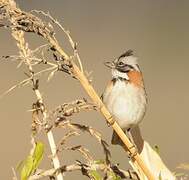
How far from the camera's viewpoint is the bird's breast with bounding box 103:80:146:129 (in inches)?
93.4

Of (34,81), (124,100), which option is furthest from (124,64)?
(34,81)

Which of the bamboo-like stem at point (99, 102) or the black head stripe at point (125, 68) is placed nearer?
the bamboo-like stem at point (99, 102)

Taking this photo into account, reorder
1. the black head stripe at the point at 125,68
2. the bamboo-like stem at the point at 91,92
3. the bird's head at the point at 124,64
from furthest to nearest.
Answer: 1. the black head stripe at the point at 125,68
2. the bird's head at the point at 124,64
3. the bamboo-like stem at the point at 91,92

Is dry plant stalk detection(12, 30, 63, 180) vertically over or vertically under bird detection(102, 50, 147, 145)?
under

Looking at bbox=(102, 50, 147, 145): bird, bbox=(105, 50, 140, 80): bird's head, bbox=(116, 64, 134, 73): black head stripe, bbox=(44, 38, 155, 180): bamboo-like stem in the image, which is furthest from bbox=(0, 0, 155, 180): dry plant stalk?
bbox=(102, 50, 147, 145): bird

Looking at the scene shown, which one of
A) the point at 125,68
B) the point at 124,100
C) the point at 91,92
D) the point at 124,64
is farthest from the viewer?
the point at 124,100

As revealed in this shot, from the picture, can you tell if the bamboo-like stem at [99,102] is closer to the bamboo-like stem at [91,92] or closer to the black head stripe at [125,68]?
the bamboo-like stem at [91,92]

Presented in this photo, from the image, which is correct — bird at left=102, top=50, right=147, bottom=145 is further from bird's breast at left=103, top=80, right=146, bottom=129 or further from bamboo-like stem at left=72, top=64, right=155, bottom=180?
bamboo-like stem at left=72, top=64, right=155, bottom=180

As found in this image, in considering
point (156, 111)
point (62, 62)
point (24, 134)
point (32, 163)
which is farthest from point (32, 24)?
point (156, 111)

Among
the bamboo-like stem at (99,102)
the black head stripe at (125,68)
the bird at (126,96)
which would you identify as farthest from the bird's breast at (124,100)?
the bamboo-like stem at (99,102)

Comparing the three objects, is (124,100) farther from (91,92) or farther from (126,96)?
(91,92)

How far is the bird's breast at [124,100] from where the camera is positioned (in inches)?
93.4

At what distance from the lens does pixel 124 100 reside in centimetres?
243

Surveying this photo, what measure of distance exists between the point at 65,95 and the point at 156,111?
76cm
